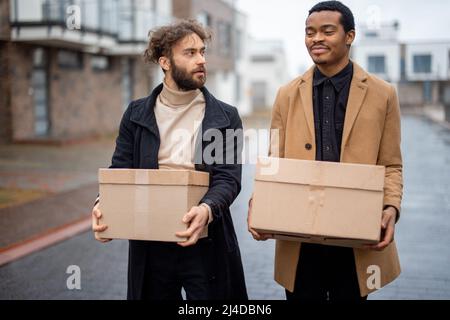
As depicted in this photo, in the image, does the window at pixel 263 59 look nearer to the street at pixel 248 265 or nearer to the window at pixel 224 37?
the window at pixel 224 37

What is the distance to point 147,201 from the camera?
2537 millimetres

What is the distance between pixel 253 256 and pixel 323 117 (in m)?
3.66

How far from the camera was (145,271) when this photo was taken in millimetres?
2785

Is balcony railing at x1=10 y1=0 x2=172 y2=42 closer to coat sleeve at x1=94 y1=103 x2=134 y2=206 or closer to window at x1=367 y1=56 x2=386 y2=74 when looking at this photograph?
coat sleeve at x1=94 y1=103 x2=134 y2=206

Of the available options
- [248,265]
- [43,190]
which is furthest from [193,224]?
[43,190]

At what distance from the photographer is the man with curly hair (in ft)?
8.98

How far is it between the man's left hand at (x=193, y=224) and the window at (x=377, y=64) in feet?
97.3

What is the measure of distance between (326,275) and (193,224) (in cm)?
73

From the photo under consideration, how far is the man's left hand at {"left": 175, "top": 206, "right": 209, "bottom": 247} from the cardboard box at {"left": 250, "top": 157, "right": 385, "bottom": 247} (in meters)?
0.30

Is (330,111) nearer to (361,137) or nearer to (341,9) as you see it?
(361,137)

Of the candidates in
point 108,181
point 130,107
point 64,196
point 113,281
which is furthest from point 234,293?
point 64,196

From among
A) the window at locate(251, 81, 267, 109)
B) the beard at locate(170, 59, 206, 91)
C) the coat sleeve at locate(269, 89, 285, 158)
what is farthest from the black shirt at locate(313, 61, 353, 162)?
the window at locate(251, 81, 267, 109)

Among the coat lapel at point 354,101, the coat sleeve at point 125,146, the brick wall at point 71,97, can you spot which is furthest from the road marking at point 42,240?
the brick wall at point 71,97

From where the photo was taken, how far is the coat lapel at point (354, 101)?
2.63 m
